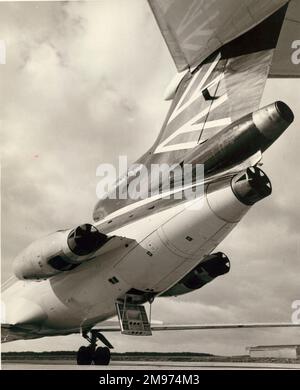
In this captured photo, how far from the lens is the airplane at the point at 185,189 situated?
8133 mm

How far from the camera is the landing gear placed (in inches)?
508

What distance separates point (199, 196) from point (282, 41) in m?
5.51

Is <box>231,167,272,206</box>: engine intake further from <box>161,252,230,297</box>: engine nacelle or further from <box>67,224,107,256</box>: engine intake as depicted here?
<box>161,252,230,297</box>: engine nacelle

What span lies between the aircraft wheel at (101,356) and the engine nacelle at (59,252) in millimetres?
3748

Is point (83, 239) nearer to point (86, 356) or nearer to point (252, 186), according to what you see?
point (252, 186)

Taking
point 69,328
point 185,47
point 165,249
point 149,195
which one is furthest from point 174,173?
point 69,328

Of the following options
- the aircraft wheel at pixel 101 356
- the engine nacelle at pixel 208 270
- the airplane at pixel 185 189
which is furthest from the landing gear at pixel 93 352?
the engine nacelle at pixel 208 270

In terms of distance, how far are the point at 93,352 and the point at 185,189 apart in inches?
258

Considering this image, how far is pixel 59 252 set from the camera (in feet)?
30.8

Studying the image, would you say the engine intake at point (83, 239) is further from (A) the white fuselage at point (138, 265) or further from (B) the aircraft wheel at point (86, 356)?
(B) the aircraft wheel at point (86, 356)

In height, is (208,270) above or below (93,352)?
above

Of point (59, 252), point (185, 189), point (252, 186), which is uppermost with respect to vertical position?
point (185, 189)

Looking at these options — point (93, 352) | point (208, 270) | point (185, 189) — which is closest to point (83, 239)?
point (185, 189)
